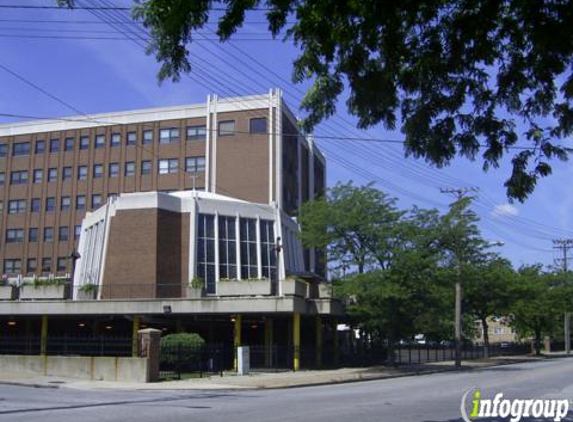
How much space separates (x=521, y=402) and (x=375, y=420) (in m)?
4.74

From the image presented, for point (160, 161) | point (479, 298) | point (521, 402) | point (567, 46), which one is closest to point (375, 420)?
point (521, 402)

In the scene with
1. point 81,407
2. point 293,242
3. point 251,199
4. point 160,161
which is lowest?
point 81,407

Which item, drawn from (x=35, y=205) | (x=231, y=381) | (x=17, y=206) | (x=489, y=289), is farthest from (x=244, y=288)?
(x=17, y=206)

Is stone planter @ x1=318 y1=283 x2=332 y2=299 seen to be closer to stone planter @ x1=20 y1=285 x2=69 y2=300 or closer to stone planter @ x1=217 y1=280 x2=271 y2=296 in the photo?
stone planter @ x1=217 y1=280 x2=271 y2=296

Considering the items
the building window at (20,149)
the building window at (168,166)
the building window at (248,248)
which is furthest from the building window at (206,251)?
the building window at (20,149)

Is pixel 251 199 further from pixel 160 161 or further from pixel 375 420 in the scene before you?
pixel 375 420

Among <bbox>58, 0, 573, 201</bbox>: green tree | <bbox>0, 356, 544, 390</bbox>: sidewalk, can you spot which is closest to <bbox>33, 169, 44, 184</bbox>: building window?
<bbox>0, 356, 544, 390</bbox>: sidewalk

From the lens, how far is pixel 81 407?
16.6 metres

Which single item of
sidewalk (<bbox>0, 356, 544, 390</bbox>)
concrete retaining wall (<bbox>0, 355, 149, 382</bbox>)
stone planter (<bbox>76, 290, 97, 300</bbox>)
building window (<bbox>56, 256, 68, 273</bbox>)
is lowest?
sidewalk (<bbox>0, 356, 544, 390</bbox>)

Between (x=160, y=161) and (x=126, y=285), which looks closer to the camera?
(x=126, y=285)

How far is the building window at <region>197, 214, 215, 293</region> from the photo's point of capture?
44.5m

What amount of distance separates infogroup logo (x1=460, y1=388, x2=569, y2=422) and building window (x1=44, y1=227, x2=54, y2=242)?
2511 inches

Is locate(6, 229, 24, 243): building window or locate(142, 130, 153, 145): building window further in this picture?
locate(6, 229, 24, 243): building window

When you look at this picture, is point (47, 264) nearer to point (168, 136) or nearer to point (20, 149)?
point (20, 149)
